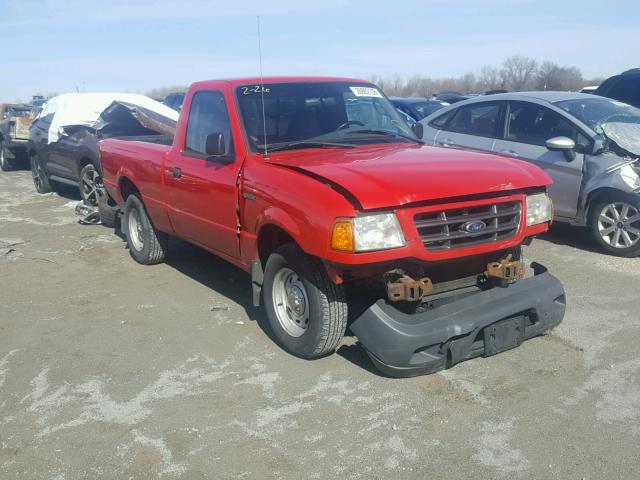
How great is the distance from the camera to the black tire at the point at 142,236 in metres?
7.11

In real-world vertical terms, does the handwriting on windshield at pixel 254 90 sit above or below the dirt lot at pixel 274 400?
above

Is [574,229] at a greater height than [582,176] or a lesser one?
lesser

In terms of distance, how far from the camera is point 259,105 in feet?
17.1

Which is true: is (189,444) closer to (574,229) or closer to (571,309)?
(571,309)

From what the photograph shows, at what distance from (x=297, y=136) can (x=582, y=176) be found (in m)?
3.55

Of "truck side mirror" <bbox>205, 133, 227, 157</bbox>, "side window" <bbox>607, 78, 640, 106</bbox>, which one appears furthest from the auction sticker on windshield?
"side window" <bbox>607, 78, 640, 106</bbox>

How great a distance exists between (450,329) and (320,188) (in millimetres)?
1158

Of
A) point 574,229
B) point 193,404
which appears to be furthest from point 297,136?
point 574,229

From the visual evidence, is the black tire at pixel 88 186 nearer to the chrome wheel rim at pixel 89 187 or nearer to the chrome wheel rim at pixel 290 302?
the chrome wheel rim at pixel 89 187

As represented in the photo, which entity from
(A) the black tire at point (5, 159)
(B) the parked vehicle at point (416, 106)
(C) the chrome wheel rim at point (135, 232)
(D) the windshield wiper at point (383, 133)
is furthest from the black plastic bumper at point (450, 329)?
(A) the black tire at point (5, 159)

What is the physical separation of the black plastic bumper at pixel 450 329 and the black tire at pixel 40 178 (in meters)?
9.89

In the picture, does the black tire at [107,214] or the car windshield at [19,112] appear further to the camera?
the car windshield at [19,112]

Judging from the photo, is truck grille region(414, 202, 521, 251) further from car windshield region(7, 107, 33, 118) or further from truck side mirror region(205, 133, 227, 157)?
car windshield region(7, 107, 33, 118)

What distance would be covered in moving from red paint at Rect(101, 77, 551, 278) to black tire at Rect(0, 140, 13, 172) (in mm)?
12439
